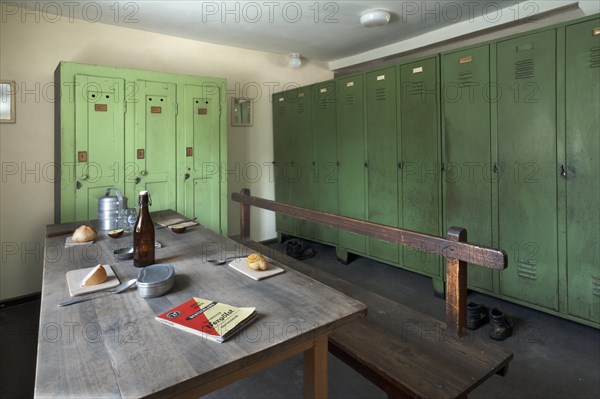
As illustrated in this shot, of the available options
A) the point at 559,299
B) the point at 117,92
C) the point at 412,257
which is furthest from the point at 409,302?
the point at 117,92

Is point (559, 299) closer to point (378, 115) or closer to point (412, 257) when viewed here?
point (412, 257)

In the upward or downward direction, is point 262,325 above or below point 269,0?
below

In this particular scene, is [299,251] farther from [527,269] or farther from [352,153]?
[527,269]

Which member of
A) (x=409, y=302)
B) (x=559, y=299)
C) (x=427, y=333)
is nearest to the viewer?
→ (x=427, y=333)

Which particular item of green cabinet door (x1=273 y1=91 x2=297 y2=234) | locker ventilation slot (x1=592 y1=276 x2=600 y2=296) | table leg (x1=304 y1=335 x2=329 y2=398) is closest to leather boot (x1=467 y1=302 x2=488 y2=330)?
locker ventilation slot (x1=592 y1=276 x2=600 y2=296)

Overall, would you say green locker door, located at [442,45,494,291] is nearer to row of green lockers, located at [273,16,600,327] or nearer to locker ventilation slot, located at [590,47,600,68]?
row of green lockers, located at [273,16,600,327]

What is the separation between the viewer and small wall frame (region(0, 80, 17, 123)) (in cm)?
294

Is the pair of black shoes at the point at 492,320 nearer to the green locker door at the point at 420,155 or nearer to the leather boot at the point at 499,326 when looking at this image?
the leather boot at the point at 499,326

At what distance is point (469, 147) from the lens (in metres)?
2.85

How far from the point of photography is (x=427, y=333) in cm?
145

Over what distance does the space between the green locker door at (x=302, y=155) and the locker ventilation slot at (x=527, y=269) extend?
2297 mm

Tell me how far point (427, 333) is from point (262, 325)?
81cm

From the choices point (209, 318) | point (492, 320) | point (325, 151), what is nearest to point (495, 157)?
point (492, 320)

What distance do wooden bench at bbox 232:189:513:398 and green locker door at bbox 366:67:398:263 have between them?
6.10ft
